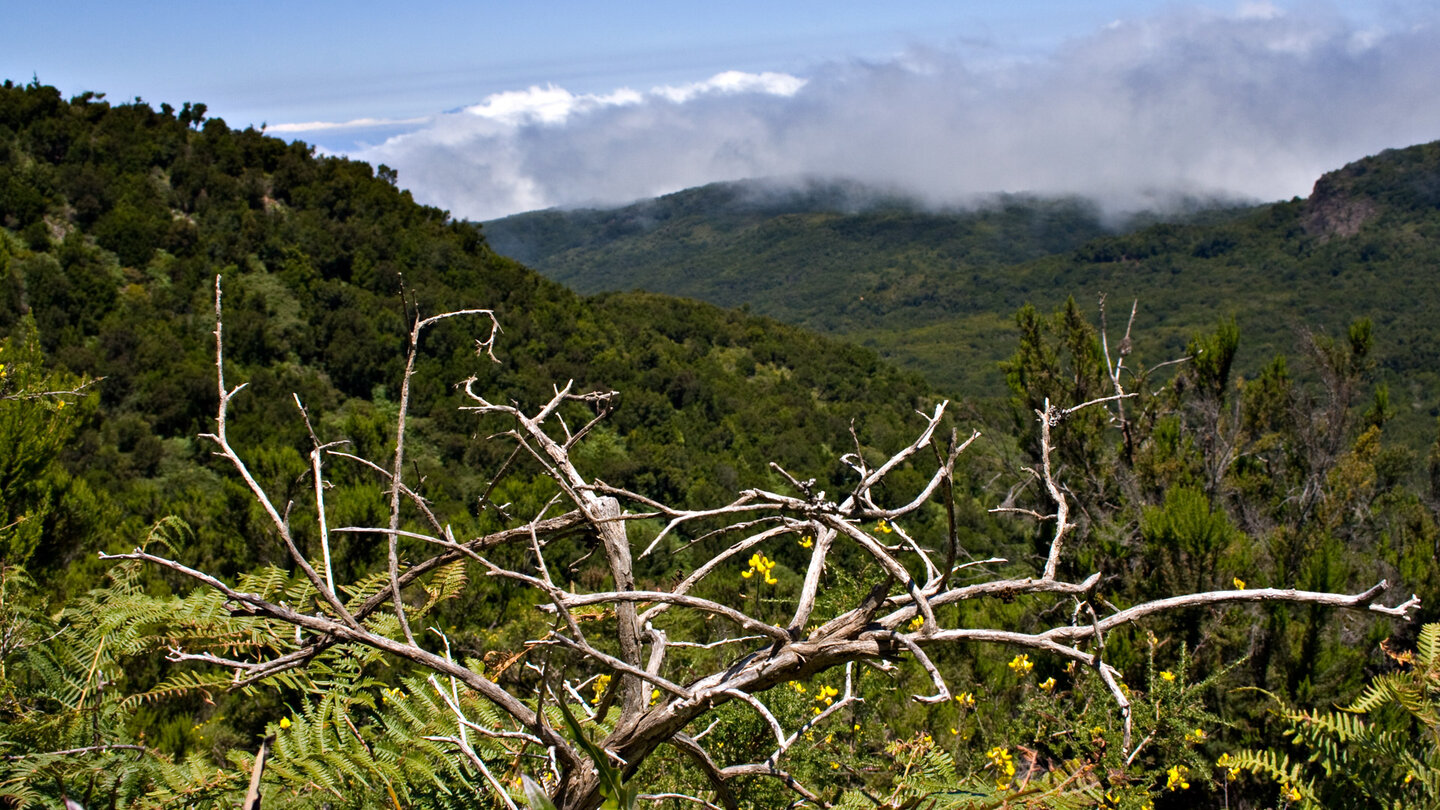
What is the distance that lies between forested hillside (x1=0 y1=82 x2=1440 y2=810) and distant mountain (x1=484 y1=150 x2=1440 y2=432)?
167 feet

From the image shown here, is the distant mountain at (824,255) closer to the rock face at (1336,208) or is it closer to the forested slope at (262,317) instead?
the rock face at (1336,208)

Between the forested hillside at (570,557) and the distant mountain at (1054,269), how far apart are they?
50.9 m

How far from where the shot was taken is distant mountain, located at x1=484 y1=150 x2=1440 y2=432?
81.8m

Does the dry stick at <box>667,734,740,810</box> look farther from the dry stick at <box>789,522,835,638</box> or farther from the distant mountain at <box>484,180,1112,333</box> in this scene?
the distant mountain at <box>484,180,1112,333</box>

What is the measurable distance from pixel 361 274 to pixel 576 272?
156108mm

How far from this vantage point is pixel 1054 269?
134 m

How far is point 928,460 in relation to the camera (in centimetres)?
2667

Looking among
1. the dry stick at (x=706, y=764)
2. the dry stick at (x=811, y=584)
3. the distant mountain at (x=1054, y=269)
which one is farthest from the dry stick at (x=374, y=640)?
the distant mountain at (x=1054, y=269)

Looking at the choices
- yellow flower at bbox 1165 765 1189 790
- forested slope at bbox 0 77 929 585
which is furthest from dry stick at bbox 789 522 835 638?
forested slope at bbox 0 77 929 585

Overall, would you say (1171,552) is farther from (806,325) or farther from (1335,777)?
(806,325)

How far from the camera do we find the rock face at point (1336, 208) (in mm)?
102125

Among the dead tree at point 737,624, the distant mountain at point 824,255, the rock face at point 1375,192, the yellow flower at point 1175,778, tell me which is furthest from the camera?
the distant mountain at point 824,255

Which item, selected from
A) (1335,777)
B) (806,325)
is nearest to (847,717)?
(1335,777)

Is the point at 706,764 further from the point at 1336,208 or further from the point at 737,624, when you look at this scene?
the point at 1336,208
